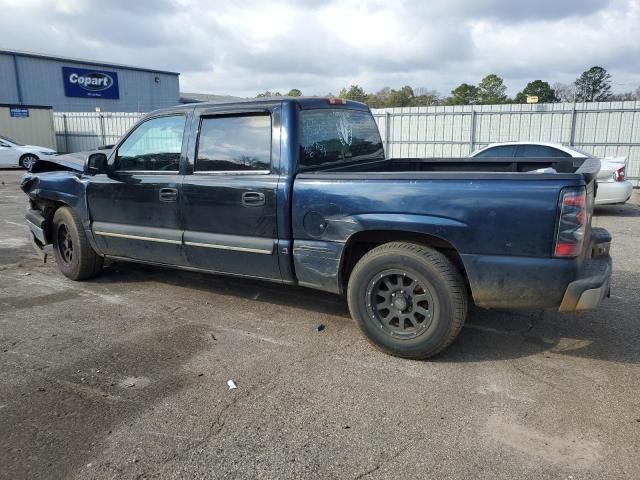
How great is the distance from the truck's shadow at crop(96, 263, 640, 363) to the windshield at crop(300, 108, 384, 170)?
1.43m

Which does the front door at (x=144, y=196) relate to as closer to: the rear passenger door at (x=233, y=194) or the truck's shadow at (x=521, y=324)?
the rear passenger door at (x=233, y=194)

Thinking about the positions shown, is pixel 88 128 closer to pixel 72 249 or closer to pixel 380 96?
A: pixel 72 249

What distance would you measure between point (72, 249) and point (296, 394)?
3.63 meters

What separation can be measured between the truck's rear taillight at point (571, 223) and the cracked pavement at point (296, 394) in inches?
36.0

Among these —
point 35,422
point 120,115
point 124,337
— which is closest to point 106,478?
point 35,422

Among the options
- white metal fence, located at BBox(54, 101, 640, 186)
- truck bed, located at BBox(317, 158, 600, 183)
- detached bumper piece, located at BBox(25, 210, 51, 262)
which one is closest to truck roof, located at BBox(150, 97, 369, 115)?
truck bed, located at BBox(317, 158, 600, 183)

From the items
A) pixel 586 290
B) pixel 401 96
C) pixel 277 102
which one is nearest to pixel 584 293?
pixel 586 290

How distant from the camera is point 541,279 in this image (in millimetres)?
3277

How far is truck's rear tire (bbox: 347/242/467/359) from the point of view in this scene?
11.6 ft

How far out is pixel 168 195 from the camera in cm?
461

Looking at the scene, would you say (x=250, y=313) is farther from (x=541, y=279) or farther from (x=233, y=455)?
(x=541, y=279)

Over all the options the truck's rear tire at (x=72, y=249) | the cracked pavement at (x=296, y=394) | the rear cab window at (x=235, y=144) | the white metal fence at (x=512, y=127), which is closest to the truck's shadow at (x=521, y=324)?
the cracked pavement at (x=296, y=394)

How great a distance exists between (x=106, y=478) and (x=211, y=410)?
73 centimetres

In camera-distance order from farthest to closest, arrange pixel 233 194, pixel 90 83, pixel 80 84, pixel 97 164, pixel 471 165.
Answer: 1. pixel 90 83
2. pixel 80 84
3. pixel 471 165
4. pixel 97 164
5. pixel 233 194
